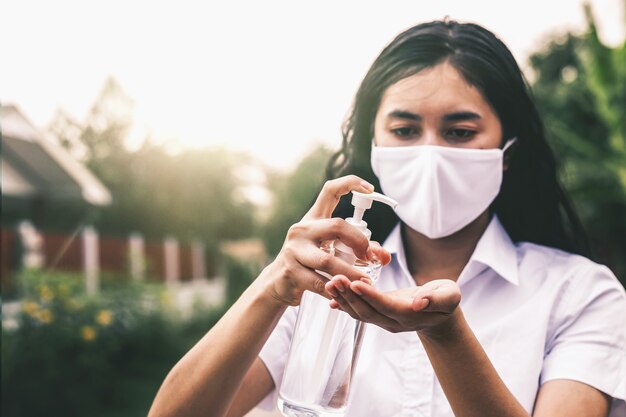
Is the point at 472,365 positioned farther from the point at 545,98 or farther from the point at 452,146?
the point at 545,98

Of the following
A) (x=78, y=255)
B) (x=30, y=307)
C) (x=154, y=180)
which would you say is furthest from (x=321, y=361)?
(x=154, y=180)

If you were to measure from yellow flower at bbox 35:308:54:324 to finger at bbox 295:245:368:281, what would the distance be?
4.39m

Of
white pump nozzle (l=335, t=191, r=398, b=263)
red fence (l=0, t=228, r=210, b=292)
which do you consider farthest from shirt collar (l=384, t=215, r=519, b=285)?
red fence (l=0, t=228, r=210, b=292)

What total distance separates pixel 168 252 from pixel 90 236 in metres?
4.19

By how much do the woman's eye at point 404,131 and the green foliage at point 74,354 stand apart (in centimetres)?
364

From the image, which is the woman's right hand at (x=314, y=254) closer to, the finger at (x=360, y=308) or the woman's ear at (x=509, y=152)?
the finger at (x=360, y=308)

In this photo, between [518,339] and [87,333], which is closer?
[518,339]

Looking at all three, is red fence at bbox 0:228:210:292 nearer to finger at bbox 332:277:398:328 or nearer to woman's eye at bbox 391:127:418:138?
woman's eye at bbox 391:127:418:138

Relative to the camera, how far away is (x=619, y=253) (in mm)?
13836

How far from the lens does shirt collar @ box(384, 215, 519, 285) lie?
63.5 inches

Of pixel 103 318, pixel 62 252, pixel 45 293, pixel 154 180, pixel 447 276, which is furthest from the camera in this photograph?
pixel 154 180

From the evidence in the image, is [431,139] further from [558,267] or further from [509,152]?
[558,267]

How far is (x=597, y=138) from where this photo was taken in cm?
1008

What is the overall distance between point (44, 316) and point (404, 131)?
13.9 ft
